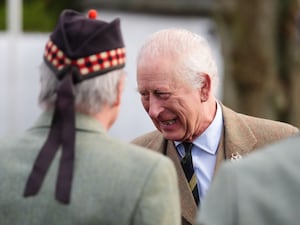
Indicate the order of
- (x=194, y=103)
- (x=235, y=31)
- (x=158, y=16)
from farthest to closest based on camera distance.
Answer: (x=158, y=16) < (x=235, y=31) < (x=194, y=103)

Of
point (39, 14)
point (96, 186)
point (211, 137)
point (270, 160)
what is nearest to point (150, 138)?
point (211, 137)

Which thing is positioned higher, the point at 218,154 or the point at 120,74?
→ the point at 120,74

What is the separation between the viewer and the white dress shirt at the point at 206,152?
470 centimetres

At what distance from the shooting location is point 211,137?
478cm

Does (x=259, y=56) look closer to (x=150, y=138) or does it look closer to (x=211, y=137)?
(x=150, y=138)

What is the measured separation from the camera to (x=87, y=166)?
11.7ft

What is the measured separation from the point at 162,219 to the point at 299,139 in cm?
60

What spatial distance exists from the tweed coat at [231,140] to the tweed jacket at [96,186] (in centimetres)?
107

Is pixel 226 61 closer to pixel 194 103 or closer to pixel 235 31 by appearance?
pixel 235 31

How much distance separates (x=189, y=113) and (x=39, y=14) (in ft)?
40.3

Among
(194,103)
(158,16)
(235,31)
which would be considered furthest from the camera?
(158,16)

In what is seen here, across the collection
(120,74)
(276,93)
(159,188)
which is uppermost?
(120,74)

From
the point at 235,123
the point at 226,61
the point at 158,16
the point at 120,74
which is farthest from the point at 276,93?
the point at 120,74

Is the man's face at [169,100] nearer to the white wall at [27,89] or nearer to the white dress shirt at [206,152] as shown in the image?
the white dress shirt at [206,152]
